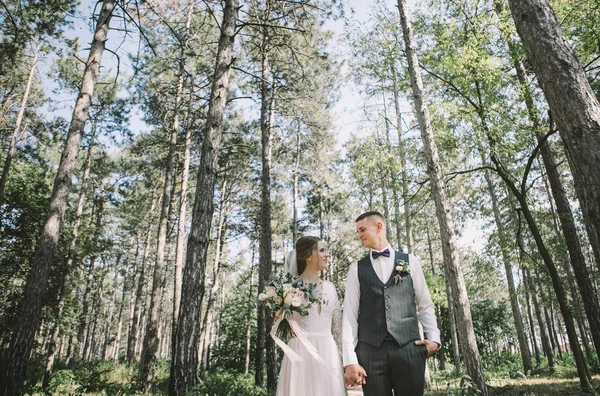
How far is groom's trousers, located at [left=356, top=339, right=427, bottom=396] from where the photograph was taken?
7.84 ft

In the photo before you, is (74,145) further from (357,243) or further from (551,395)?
(357,243)

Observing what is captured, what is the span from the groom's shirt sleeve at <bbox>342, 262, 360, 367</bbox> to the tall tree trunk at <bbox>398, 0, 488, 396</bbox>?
3.62 meters

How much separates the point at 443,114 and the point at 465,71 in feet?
3.52

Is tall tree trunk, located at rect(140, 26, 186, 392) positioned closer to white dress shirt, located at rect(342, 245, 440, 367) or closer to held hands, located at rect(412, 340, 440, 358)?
white dress shirt, located at rect(342, 245, 440, 367)

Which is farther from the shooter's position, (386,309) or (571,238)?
(571,238)

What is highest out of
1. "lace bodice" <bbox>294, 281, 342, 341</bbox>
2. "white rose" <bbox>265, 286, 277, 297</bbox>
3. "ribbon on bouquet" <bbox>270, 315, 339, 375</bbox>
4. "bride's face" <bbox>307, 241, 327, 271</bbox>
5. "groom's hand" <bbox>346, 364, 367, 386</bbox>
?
"bride's face" <bbox>307, 241, 327, 271</bbox>

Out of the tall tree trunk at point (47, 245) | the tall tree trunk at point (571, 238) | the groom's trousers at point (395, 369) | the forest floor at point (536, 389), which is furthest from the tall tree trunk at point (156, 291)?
the groom's trousers at point (395, 369)

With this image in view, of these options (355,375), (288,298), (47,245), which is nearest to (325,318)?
(288,298)

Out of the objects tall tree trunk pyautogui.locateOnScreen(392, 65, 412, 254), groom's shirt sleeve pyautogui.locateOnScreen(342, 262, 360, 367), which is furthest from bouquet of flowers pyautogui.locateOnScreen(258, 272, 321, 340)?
tall tree trunk pyautogui.locateOnScreen(392, 65, 412, 254)

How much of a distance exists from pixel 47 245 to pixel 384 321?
6.92 metres

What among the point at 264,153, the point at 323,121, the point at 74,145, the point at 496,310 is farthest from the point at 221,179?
the point at 496,310

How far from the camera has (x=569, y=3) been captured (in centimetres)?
746

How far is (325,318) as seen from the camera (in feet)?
11.5

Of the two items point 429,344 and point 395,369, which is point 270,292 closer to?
point 395,369
